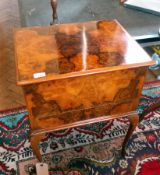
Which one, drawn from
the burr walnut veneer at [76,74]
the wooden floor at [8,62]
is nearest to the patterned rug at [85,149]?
the wooden floor at [8,62]

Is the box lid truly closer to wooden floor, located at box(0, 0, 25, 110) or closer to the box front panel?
the box front panel

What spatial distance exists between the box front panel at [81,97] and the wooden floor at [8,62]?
733 mm

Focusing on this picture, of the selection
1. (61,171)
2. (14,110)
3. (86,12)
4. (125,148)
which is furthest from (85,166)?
(86,12)

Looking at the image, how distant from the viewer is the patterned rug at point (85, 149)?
3.83 feet

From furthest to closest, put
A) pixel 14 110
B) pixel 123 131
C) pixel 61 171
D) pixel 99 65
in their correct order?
pixel 14 110
pixel 123 131
pixel 61 171
pixel 99 65

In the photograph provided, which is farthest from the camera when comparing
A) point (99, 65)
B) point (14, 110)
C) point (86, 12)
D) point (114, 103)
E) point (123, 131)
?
point (86, 12)

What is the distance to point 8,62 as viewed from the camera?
190cm

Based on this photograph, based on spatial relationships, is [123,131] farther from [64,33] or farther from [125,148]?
[64,33]

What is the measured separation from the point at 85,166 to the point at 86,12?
121cm

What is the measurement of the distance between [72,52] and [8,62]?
3.96 ft

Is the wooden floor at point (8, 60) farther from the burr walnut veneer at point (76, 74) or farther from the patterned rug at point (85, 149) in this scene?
the burr walnut veneer at point (76, 74)

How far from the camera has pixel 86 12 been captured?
1.79 meters

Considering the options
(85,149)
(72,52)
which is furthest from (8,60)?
(72,52)

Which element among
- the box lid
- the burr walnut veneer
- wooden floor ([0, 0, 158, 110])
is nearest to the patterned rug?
wooden floor ([0, 0, 158, 110])
